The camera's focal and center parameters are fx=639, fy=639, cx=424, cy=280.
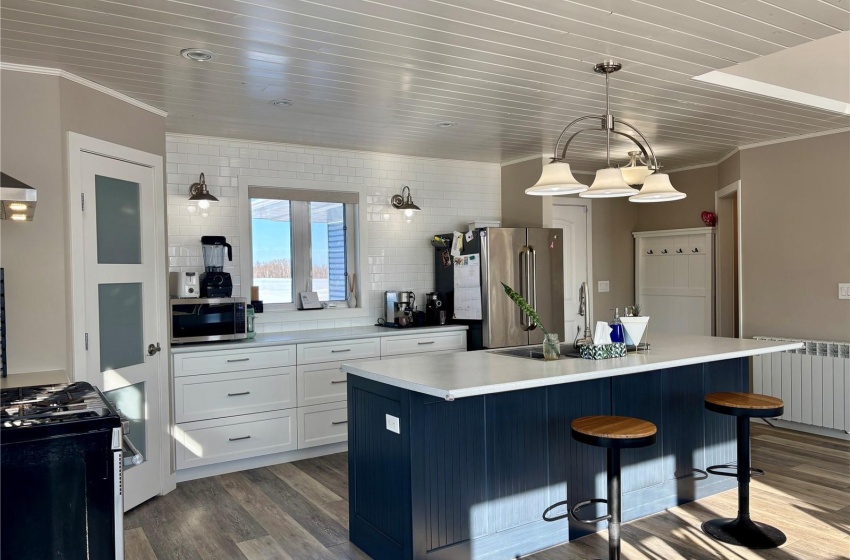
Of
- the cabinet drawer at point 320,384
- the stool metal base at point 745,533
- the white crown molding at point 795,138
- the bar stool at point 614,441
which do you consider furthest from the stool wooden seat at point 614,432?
the white crown molding at point 795,138

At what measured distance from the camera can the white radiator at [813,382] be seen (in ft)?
17.0

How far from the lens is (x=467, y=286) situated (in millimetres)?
5660

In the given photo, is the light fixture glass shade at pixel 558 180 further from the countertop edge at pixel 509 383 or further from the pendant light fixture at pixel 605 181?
the countertop edge at pixel 509 383

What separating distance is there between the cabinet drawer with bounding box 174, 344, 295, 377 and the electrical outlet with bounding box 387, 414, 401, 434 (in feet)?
6.36

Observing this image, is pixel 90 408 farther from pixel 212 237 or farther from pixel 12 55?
pixel 212 237

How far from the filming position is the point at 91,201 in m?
3.68

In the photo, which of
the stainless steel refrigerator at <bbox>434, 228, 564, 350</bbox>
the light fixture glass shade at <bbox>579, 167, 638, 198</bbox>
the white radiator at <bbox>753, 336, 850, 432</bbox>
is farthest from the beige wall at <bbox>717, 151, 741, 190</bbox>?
the light fixture glass shade at <bbox>579, 167, 638, 198</bbox>

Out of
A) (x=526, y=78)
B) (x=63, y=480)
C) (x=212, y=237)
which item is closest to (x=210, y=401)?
(x=212, y=237)

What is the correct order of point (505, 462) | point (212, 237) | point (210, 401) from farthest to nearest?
point (212, 237)
point (210, 401)
point (505, 462)

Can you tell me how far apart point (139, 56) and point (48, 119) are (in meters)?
0.64

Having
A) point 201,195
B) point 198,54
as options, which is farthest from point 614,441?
point 201,195

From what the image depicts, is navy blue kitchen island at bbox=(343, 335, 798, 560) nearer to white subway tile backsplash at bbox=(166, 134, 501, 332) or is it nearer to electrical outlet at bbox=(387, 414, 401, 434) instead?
electrical outlet at bbox=(387, 414, 401, 434)

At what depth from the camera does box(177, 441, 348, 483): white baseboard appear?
450 centimetres

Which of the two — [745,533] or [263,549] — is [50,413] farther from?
[745,533]
